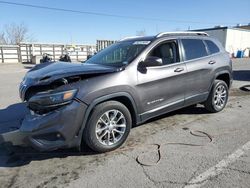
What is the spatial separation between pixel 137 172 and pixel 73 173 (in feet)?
2.71

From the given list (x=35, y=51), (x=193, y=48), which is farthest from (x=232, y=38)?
(x=193, y=48)

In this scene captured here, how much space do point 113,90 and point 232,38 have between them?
126ft

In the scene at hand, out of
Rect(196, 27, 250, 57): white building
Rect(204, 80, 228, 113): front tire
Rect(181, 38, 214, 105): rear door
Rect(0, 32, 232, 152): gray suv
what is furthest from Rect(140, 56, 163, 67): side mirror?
Rect(196, 27, 250, 57): white building

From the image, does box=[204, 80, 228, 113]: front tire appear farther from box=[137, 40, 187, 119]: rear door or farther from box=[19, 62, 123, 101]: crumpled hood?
box=[19, 62, 123, 101]: crumpled hood

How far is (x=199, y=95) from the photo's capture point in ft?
18.5

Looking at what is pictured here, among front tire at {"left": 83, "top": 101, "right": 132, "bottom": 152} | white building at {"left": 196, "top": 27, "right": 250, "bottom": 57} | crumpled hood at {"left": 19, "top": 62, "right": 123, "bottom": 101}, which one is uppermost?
white building at {"left": 196, "top": 27, "right": 250, "bottom": 57}

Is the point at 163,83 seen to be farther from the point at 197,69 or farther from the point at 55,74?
the point at 55,74

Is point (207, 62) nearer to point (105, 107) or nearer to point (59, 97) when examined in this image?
point (105, 107)

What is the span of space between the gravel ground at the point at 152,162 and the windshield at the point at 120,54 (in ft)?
4.33

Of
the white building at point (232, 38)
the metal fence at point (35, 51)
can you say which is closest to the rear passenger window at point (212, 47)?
the metal fence at point (35, 51)

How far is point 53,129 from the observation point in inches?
142

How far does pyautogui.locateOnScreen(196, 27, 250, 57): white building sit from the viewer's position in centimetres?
3688

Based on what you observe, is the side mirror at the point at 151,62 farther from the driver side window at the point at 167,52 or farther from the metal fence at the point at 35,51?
the metal fence at the point at 35,51

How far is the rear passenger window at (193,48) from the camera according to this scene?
17.9 feet
